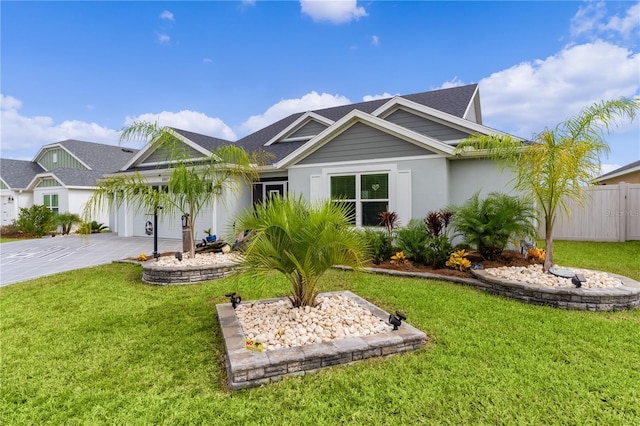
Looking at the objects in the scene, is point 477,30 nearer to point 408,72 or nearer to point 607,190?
point 408,72

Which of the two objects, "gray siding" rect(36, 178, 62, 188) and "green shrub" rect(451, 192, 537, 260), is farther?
"gray siding" rect(36, 178, 62, 188)

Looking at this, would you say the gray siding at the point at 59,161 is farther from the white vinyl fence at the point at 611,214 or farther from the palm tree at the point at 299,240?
the white vinyl fence at the point at 611,214

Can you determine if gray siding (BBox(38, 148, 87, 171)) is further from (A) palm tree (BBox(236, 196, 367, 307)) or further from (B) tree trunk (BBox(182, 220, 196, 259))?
(A) palm tree (BBox(236, 196, 367, 307))

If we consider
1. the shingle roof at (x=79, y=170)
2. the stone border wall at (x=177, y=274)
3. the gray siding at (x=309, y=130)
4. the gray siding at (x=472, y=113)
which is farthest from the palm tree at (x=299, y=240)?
the shingle roof at (x=79, y=170)

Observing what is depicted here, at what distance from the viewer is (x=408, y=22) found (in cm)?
1270

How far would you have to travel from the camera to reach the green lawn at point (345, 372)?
2725mm

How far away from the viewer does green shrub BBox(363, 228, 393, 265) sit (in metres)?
8.56

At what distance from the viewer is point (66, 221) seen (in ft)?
58.0

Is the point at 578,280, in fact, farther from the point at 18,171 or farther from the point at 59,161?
the point at 18,171

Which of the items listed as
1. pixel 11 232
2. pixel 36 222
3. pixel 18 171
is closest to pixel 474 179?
pixel 36 222

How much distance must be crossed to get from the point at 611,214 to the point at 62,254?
20314 millimetres

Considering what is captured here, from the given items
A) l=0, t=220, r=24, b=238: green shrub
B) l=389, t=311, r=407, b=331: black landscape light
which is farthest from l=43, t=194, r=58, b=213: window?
l=389, t=311, r=407, b=331: black landscape light

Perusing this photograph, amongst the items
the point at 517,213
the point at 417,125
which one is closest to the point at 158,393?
the point at 517,213

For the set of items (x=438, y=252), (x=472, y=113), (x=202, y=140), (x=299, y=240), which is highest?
(x=472, y=113)
